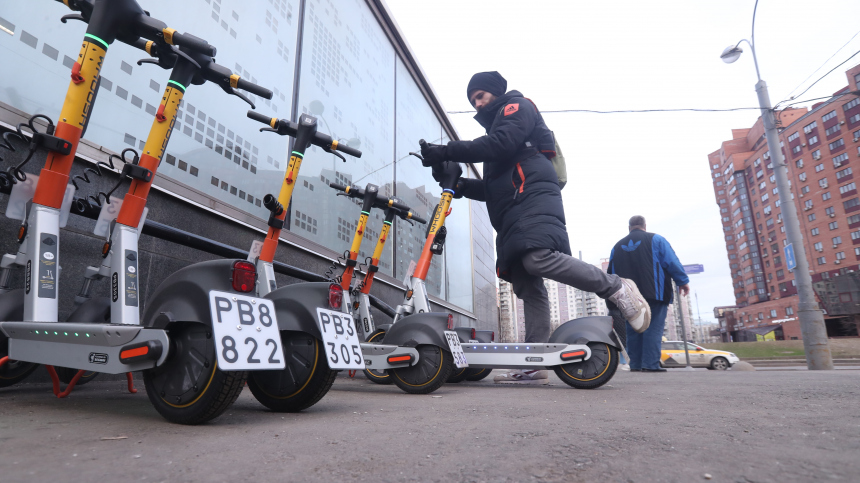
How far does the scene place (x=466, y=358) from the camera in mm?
3045

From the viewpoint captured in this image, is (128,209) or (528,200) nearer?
(128,209)

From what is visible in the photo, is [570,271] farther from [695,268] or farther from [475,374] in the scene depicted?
[695,268]

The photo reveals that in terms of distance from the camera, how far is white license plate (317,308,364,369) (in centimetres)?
173

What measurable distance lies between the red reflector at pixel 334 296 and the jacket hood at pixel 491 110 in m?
2.26

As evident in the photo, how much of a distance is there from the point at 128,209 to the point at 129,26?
30.2 inches

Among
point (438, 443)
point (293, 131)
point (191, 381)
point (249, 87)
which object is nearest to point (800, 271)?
point (293, 131)

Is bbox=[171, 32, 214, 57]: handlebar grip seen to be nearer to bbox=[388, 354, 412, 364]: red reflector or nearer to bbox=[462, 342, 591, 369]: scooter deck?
bbox=[388, 354, 412, 364]: red reflector

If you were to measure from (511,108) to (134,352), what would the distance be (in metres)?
2.77

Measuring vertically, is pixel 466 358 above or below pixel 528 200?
below

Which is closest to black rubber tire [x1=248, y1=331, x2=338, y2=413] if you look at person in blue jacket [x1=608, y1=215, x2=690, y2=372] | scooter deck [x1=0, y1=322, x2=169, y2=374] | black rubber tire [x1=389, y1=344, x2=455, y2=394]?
scooter deck [x1=0, y1=322, x2=169, y2=374]

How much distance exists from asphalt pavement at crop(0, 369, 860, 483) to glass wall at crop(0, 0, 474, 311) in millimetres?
1682

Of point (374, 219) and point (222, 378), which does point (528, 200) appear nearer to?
point (222, 378)

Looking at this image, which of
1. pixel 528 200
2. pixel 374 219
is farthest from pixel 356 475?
pixel 374 219

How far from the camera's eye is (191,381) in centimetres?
135
